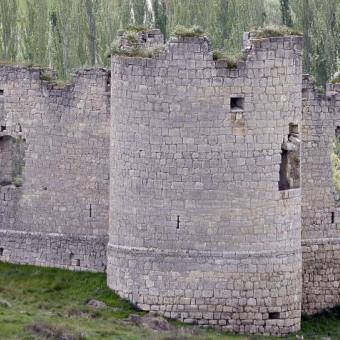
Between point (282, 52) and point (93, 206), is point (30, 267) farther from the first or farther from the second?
point (282, 52)

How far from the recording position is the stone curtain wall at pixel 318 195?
32062mm

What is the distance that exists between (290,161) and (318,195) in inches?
92.6

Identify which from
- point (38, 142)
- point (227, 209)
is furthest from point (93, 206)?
point (227, 209)

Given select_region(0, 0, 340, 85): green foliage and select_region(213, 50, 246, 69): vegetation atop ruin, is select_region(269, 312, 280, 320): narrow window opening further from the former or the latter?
select_region(0, 0, 340, 85): green foliage

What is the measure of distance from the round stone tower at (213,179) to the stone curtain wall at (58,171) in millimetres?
2268

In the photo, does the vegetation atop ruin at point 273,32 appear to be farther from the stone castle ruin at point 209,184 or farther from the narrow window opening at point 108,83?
the narrow window opening at point 108,83

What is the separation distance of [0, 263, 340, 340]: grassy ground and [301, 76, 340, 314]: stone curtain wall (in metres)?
0.54

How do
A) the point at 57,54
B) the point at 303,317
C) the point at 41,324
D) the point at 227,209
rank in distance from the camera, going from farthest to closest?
the point at 57,54 < the point at 303,317 < the point at 227,209 < the point at 41,324

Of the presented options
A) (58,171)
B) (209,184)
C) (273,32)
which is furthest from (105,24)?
(209,184)

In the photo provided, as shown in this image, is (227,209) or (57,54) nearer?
(227,209)

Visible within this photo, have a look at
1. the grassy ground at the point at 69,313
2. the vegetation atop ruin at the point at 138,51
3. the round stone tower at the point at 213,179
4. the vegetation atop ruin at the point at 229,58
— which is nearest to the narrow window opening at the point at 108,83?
the vegetation atop ruin at the point at 138,51

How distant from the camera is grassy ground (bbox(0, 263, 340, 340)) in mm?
27531

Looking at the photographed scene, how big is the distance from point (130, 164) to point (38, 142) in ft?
Result: 11.8

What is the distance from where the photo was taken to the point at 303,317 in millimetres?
31797
